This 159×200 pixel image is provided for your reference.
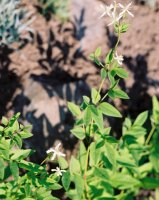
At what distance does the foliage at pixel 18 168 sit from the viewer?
1.40 metres

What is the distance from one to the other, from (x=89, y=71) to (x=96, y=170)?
81.6 inches

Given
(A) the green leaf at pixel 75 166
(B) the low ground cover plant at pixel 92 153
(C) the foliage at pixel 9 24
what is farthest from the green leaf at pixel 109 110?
(C) the foliage at pixel 9 24

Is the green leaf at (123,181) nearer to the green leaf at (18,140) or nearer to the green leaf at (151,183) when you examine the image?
the green leaf at (151,183)

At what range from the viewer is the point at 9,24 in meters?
3.21

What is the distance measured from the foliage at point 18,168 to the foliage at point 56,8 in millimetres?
2432

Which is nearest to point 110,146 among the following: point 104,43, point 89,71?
point 89,71

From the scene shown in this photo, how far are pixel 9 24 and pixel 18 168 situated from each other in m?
2.00

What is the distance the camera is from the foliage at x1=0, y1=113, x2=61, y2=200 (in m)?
1.40

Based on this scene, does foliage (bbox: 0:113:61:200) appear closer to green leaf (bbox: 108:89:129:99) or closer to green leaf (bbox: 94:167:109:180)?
green leaf (bbox: 94:167:109:180)

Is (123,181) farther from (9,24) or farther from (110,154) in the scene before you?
(9,24)

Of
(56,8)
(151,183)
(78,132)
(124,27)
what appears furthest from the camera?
(56,8)

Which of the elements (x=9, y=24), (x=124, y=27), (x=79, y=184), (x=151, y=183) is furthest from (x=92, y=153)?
(x=9, y=24)

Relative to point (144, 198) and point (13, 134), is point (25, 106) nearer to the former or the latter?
point (144, 198)

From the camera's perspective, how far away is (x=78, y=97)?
121 inches
